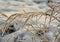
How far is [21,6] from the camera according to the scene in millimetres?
3451

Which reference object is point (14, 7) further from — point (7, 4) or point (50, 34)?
point (50, 34)

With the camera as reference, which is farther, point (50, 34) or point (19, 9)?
point (19, 9)

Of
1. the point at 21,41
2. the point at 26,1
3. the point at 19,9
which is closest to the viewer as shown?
the point at 21,41

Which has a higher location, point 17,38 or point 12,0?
point 17,38

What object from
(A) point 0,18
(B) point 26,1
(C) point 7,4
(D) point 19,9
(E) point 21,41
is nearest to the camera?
(E) point 21,41

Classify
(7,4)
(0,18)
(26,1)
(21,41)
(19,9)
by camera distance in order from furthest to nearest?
(26,1), (7,4), (19,9), (0,18), (21,41)

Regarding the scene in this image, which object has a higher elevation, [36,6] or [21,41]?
[21,41]

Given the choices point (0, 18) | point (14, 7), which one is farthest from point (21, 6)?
point (0, 18)

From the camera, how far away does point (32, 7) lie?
340 centimetres

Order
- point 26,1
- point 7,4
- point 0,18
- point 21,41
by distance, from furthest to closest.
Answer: point 26,1, point 7,4, point 0,18, point 21,41

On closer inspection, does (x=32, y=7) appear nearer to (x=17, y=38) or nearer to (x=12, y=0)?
(x=12, y=0)

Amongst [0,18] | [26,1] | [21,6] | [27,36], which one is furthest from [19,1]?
[27,36]

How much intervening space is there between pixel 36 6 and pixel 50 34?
137 centimetres

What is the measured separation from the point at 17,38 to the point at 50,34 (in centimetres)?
28
